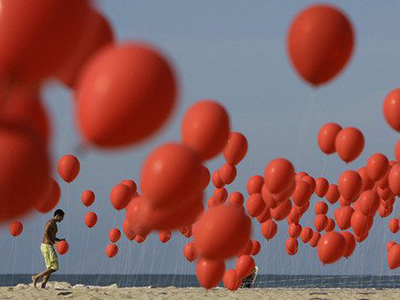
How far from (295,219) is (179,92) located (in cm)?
1185

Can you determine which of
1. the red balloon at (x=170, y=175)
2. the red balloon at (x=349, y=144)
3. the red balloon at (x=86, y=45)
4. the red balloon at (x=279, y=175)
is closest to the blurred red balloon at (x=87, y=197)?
the red balloon at (x=279, y=175)

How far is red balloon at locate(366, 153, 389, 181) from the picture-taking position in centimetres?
1080

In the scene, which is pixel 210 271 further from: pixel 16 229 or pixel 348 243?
pixel 16 229

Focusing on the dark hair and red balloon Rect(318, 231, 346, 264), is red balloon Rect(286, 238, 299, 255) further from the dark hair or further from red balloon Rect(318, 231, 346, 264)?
red balloon Rect(318, 231, 346, 264)

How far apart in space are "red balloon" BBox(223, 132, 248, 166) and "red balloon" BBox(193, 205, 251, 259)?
4184 millimetres

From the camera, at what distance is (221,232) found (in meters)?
5.45

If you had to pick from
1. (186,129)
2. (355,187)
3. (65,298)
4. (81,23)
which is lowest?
(65,298)

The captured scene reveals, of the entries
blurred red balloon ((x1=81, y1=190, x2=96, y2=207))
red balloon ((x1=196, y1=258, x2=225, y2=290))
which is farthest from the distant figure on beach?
red balloon ((x1=196, y1=258, x2=225, y2=290))

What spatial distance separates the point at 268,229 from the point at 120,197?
3183mm

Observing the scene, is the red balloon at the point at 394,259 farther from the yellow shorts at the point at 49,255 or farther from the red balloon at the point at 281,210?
the yellow shorts at the point at 49,255

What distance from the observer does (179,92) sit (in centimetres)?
312

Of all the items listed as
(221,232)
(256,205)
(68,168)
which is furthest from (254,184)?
(221,232)

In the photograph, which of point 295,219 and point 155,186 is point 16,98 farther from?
point 295,219

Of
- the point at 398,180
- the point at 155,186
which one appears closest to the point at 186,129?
the point at 155,186
